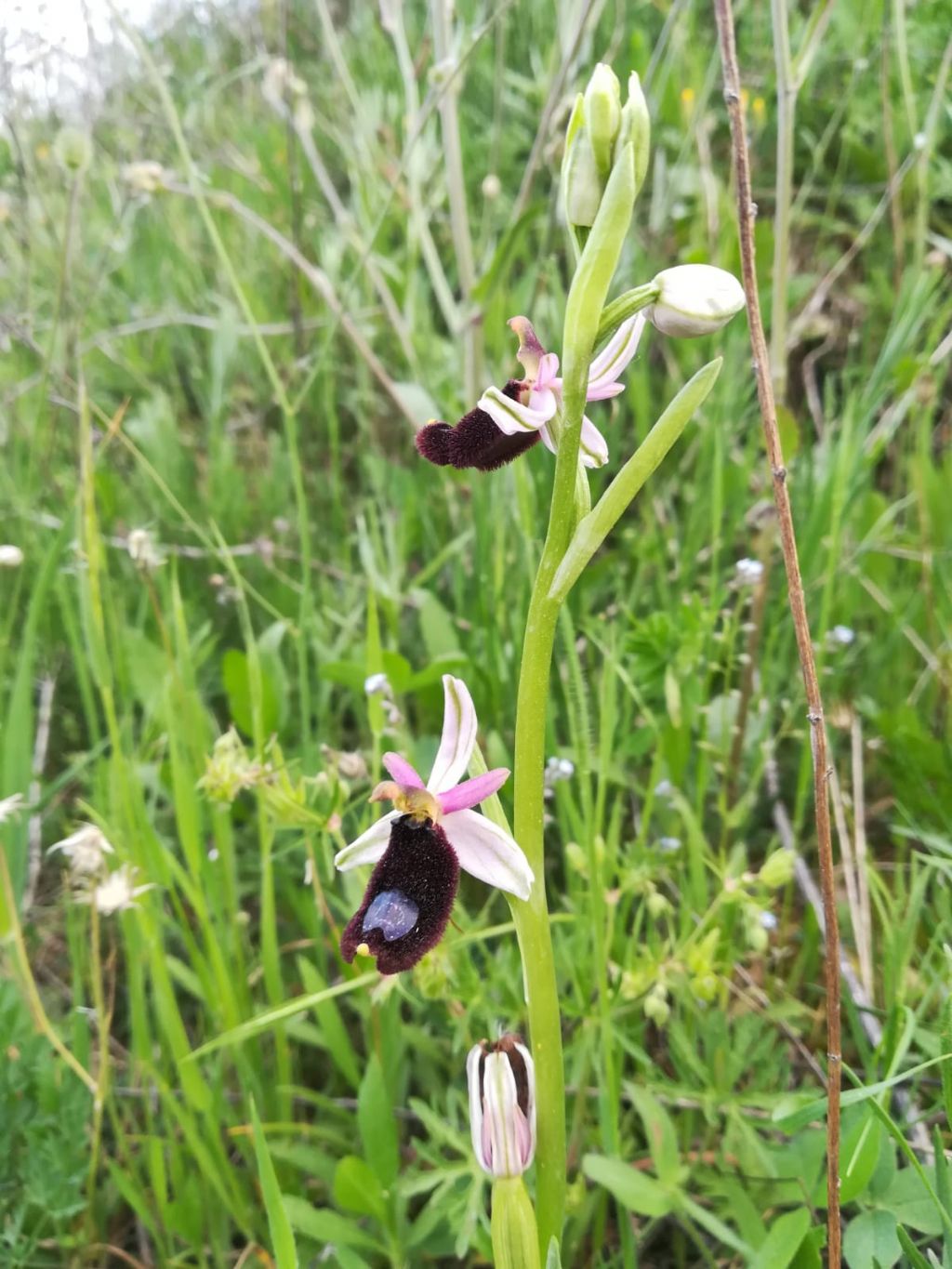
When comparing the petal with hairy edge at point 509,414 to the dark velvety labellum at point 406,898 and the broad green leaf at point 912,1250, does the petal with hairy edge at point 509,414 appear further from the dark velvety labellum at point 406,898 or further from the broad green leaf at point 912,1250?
the broad green leaf at point 912,1250

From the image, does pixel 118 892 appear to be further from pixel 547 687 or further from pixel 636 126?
pixel 636 126

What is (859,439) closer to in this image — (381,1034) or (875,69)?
(381,1034)

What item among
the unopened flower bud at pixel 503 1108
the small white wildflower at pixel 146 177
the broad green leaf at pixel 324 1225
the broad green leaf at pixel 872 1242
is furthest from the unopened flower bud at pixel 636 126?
the small white wildflower at pixel 146 177

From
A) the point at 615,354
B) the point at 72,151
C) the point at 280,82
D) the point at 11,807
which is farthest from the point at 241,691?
the point at 280,82

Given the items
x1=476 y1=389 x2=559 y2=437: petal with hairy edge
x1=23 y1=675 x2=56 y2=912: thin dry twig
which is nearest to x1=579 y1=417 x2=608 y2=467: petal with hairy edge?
x1=476 y1=389 x2=559 y2=437: petal with hairy edge

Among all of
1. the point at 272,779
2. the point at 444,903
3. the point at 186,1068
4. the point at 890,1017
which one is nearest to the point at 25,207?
the point at 272,779

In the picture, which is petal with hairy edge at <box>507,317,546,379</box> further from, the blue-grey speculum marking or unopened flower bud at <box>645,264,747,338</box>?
the blue-grey speculum marking
